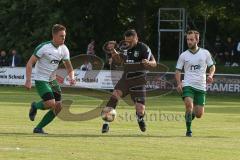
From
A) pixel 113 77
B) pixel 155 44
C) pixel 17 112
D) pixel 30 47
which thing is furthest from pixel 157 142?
pixel 155 44

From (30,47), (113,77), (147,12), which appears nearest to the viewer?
(113,77)

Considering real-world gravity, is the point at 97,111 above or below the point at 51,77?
below

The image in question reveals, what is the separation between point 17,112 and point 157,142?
9143 mm

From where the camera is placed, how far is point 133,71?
1738cm

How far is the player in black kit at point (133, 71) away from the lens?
56.5ft

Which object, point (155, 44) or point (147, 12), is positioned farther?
point (155, 44)

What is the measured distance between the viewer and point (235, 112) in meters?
27.0

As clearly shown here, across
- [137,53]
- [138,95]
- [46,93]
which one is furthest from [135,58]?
[46,93]

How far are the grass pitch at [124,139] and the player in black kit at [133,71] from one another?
541 mm

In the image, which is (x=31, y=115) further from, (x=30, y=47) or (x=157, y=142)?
(x=30, y=47)

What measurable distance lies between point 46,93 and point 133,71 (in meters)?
2.03

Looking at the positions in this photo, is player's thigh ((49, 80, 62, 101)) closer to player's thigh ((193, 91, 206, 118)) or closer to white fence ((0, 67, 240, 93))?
player's thigh ((193, 91, 206, 118))

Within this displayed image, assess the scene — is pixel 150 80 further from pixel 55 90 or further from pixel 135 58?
pixel 55 90

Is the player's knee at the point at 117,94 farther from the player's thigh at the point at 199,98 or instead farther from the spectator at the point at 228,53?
the spectator at the point at 228,53
